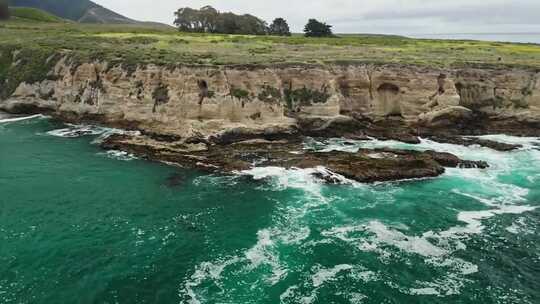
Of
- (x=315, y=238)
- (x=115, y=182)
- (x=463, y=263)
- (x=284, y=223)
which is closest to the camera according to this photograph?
(x=463, y=263)

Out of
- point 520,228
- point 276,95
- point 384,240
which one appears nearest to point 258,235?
point 384,240

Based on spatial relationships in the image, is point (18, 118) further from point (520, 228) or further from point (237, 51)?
point (520, 228)

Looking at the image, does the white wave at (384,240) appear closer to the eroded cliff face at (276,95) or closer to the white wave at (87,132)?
the eroded cliff face at (276,95)

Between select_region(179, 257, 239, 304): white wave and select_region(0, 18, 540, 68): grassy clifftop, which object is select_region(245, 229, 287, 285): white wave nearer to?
select_region(179, 257, 239, 304): white wave

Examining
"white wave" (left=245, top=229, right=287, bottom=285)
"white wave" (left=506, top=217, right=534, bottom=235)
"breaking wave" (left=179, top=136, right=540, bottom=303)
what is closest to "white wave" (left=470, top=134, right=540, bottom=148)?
"breaking wave" (left=179, top=136, right=540, bottom=303)

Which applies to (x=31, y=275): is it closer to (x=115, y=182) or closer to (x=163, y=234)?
(x=163, y=234)

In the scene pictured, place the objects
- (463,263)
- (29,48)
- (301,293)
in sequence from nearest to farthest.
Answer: (301,293), (463,263), (29,48)

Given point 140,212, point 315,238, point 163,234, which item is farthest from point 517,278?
point 140,212

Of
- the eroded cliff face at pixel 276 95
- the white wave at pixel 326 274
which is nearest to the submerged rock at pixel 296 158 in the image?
the eroded cliff face at pixel 276 95
